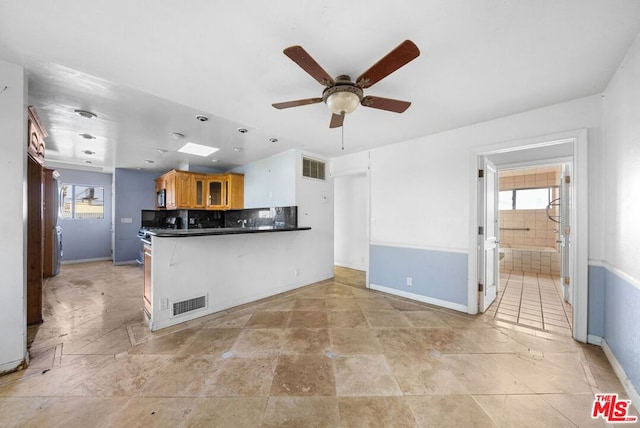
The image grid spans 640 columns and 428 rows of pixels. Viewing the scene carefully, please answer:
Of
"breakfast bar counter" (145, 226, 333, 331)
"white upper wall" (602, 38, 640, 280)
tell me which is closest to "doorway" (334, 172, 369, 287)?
"breakfast bar counter" (145, 226, 333, 331)

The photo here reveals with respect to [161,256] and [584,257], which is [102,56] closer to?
[161,256]

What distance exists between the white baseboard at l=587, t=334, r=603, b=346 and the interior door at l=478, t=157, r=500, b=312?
2.89ft

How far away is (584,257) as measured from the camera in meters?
2.25

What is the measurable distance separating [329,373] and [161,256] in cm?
210

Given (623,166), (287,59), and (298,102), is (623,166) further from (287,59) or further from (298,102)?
(287,59)

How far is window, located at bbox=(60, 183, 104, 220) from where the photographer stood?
5844 millimetres

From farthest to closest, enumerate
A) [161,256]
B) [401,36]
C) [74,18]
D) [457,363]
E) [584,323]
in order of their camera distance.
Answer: [161,256]
[584,323]
[457,363]
[401,36]
[74,18]

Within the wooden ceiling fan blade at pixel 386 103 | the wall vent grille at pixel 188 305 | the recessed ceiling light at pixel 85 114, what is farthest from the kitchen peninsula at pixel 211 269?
the wooden ceiling fan blade at pixel 386 103

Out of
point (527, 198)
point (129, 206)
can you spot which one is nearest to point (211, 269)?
point (129, 206)

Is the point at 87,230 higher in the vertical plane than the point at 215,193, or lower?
lower

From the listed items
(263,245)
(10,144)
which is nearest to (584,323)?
(263,245)

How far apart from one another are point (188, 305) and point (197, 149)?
107 inches

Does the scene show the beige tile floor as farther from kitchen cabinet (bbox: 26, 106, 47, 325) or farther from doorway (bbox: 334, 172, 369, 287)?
doorway (bbox: 334, 172, 369, 287)

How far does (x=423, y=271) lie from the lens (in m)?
3.33
